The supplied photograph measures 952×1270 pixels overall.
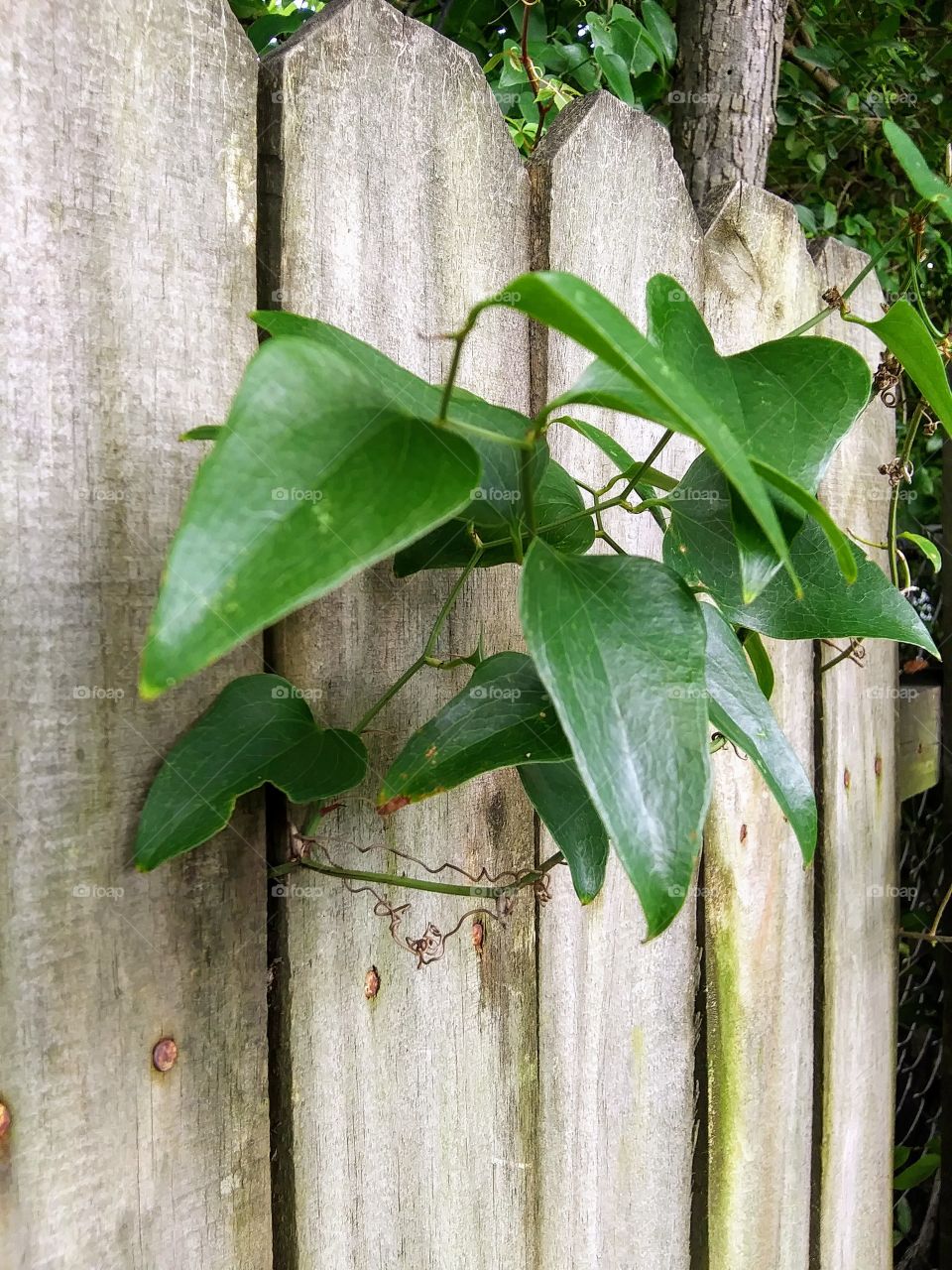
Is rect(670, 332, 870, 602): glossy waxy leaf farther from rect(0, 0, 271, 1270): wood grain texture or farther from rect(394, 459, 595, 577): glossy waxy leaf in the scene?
rect(0, 0, 271, 1270): wood grain texture

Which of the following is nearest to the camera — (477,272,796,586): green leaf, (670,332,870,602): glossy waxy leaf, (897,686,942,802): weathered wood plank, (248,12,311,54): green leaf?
(477,272,796,586): green leaf

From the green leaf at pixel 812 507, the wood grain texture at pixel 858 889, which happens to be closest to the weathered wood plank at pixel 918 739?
the wood grain texture at pixel 858 889

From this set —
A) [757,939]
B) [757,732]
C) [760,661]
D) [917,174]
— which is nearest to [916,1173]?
[757,939]

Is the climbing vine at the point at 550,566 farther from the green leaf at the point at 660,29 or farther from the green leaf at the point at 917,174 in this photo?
the green leaf at the point at 660,29

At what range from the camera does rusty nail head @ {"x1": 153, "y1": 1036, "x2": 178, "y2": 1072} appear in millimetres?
469

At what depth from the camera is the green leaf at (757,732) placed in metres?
0.46

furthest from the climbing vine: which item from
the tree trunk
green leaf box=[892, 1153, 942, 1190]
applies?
green leaf box=[892, 1153, 942, 1190]

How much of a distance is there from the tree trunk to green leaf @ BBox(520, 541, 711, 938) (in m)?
0.63

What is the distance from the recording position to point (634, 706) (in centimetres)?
35

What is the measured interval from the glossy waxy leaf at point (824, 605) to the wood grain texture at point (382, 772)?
0.59 feet

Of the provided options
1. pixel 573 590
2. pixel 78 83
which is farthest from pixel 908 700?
pixel 78 83

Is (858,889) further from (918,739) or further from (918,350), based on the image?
(918,350)

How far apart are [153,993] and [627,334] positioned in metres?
0.36

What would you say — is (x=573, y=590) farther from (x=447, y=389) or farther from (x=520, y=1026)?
(x=520, y=1026)
